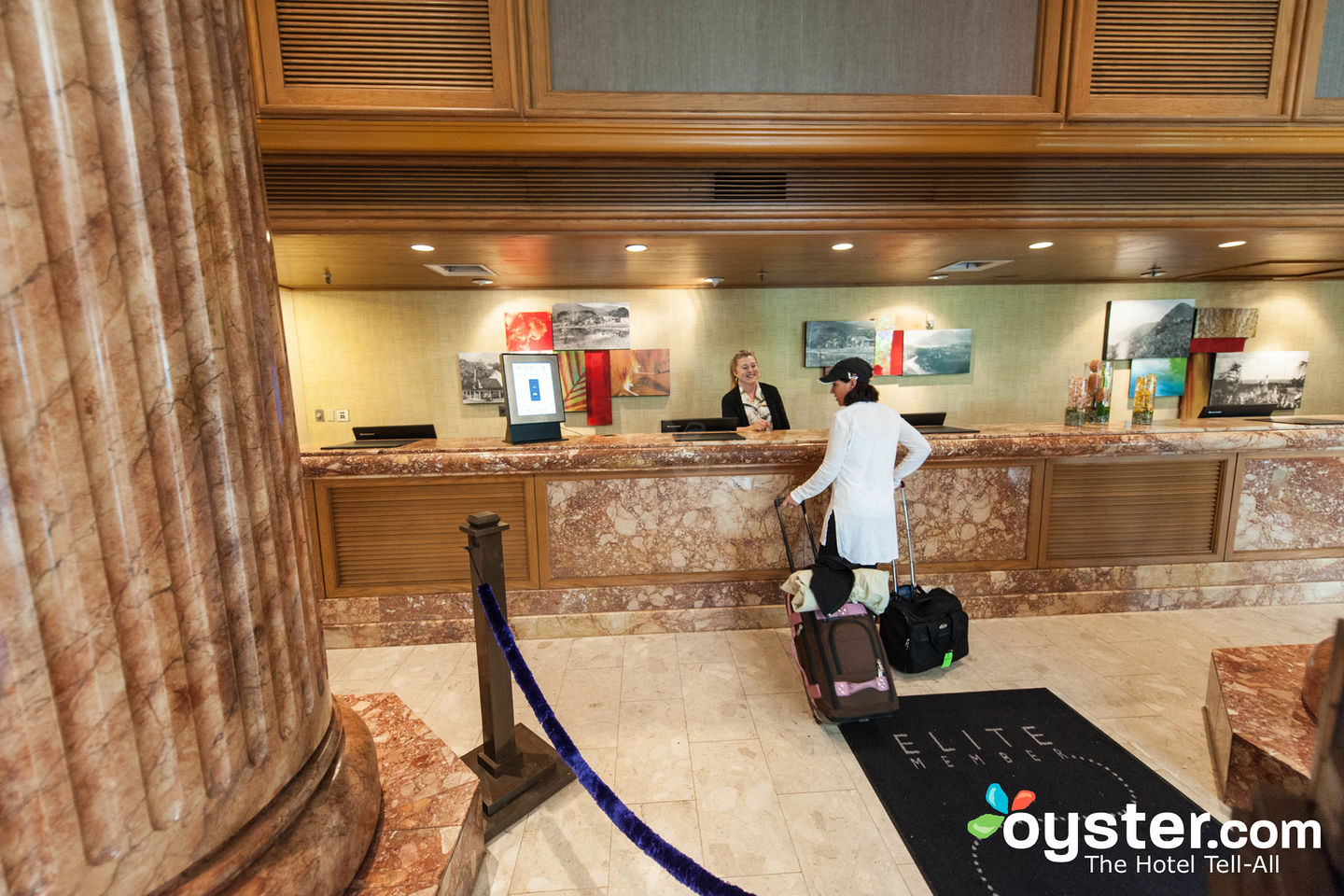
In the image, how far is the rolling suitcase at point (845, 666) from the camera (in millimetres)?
2408

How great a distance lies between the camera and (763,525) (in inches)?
137

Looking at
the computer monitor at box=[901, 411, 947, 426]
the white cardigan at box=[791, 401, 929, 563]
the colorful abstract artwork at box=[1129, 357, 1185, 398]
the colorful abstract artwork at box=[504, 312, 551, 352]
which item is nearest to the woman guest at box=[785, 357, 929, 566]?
the white cardigan at box=[791, 401, 929, 563]

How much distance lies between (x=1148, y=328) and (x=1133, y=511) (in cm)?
371

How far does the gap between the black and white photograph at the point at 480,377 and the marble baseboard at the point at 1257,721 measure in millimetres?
5571

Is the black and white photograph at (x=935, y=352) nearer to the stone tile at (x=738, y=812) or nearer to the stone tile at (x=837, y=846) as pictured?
the stone tile at (x=738, y=812)

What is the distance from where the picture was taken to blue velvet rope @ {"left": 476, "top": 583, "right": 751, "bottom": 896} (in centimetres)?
123

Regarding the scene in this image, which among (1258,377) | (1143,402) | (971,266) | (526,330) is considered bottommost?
(1143,402)

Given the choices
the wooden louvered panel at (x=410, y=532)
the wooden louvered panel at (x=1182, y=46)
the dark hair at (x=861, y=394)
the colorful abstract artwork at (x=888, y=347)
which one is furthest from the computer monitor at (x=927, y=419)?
the wooden louvered panel at (x=410, y=532)

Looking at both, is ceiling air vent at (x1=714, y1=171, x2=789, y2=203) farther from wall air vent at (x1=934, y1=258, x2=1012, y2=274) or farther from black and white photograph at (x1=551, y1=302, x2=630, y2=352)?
black and white photograph at (x1=551, y1=302, x2=630, y2=352)

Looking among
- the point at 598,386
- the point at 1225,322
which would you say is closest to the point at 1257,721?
the point at 598,386

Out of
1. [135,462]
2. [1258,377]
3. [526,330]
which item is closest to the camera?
[135,462]

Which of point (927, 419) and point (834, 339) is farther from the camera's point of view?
point (834, 339)

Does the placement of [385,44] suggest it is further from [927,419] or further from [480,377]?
[927,419]

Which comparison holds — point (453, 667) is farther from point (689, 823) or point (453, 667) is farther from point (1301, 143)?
point (1301, 143)
